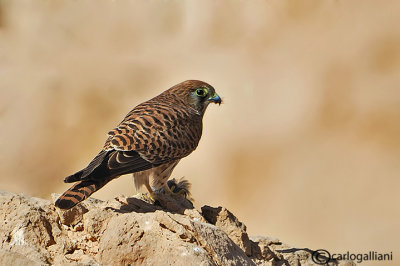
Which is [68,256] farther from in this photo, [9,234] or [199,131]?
[199,131]

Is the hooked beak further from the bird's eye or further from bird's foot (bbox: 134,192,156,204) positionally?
bird's foot (bbox: 134,192,156,204)

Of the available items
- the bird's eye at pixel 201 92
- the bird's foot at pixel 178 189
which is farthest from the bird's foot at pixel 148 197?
the bird's eye at pixel 201 92

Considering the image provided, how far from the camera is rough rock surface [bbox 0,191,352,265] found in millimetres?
3371

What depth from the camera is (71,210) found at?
13.7ft

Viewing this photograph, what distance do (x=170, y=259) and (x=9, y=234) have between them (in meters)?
1.10

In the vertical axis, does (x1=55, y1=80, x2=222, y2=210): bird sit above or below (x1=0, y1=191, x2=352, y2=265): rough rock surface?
above

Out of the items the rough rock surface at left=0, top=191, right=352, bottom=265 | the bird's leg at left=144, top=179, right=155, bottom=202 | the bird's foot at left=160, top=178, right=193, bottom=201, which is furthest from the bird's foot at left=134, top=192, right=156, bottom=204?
the rough rock surface at left=0, top=191, right=352, bottom=265

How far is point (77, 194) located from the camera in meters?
4.20

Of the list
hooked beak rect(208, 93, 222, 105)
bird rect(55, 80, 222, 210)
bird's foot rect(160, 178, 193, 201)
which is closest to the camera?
bird rect(55, 80, 222, 210)

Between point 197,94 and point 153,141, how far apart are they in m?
1.11

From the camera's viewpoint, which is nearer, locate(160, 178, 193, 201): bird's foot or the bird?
the bird

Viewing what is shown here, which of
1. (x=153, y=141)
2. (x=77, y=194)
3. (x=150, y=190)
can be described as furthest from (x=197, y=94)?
(x=77, y=194)

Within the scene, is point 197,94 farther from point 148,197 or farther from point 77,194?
point 77,194

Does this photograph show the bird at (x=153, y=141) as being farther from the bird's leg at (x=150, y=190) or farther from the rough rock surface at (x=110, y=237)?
the rough rock surface at (x=110, y=237)
